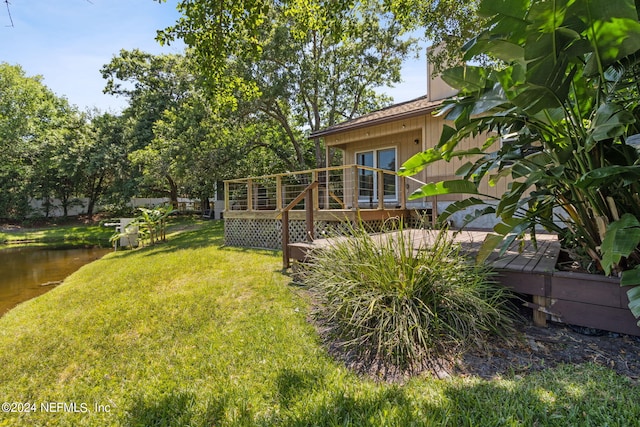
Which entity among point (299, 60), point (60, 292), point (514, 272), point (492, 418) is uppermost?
point (299, 60)

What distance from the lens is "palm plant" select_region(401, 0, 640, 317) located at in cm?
196

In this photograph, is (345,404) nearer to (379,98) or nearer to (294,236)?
(294,236)

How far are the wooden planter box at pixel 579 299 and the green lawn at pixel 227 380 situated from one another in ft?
1.95

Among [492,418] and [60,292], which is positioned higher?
[492,418]

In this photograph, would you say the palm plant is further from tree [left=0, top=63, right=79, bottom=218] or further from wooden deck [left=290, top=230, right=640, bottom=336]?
tree [left=0, top=63, right=79, bottom=218]

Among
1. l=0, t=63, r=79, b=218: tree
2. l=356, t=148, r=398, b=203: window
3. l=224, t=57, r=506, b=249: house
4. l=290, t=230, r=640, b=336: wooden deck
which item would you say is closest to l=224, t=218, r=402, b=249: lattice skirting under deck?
l=224, t=57, r=506, b=249: house

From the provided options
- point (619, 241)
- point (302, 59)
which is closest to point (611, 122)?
point (619, 241)

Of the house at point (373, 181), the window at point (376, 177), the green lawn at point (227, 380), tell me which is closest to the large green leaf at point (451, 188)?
the green lawn at point (227, 380)

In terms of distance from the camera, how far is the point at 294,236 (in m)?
8.24

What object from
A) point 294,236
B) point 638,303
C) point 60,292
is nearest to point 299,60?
point 294,236

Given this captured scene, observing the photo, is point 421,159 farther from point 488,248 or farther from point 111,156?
point 111,156

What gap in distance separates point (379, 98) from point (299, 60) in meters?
7.69

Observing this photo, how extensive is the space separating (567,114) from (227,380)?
132 inches

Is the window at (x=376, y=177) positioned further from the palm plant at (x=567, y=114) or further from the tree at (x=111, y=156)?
the tree at (x=111, y=156)
